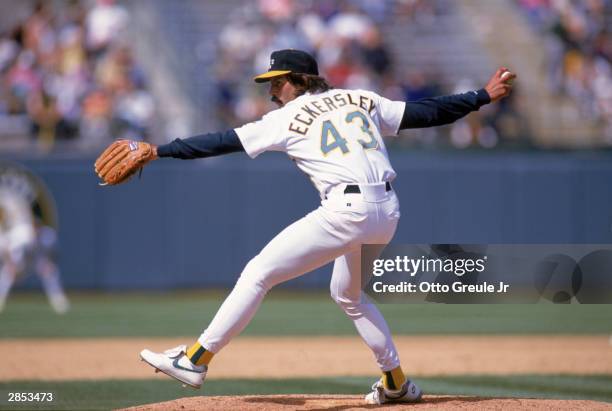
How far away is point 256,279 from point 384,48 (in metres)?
9.69

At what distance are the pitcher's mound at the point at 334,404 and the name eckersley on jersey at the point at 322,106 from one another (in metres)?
1.41

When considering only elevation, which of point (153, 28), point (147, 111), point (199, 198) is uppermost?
point (153, 28)

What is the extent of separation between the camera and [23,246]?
38.7 ft

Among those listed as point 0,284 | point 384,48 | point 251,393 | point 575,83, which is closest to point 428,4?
point 384,48

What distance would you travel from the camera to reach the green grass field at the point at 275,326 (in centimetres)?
645

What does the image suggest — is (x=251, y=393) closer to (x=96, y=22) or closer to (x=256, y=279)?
(x=256, y=279)

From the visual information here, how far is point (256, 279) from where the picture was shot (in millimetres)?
4770

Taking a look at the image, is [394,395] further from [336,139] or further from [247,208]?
[247,208]

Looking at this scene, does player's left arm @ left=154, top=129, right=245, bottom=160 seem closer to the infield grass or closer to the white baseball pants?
the white baseball pants

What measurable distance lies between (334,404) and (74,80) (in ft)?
30.0

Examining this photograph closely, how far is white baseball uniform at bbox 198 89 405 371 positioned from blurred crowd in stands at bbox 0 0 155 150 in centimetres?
807

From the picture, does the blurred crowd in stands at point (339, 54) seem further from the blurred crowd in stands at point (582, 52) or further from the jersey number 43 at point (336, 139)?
the jersey number 43 at point (336, 139)

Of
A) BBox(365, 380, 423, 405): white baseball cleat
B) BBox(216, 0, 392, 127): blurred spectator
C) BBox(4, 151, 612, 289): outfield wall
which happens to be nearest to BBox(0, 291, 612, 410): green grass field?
BBox(4, 151, 612, 289): outfield wall

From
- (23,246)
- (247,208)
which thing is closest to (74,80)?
(23,246)
